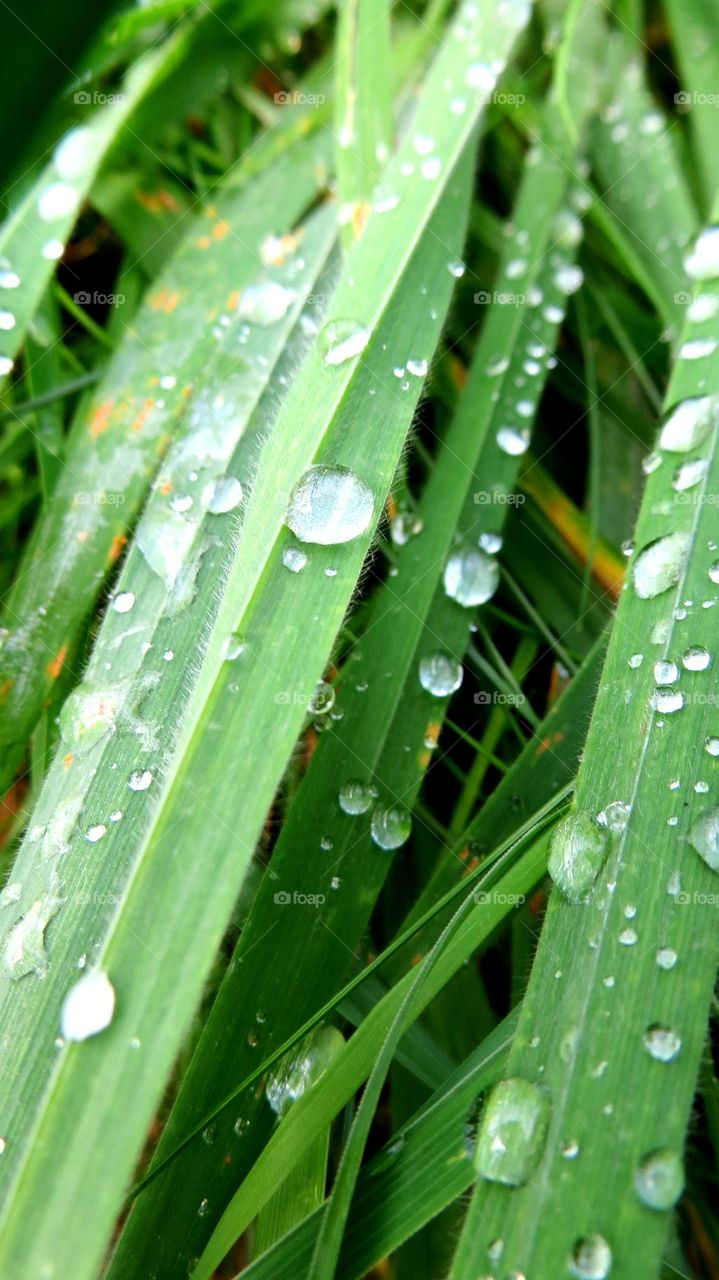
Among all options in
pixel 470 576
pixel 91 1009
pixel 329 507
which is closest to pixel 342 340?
pixel 329 507

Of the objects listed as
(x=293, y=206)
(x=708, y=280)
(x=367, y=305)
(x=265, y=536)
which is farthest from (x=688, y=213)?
(x=265, y=536)

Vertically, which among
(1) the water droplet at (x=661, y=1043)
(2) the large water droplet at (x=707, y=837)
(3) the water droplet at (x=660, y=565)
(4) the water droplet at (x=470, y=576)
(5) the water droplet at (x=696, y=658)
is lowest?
(1) the water droplet at (x=661, y=1043)

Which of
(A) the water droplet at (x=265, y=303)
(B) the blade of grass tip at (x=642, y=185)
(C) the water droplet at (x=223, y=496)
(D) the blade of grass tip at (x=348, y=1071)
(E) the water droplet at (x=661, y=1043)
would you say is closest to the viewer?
(E) the water droplet at (x=661, y=1043)

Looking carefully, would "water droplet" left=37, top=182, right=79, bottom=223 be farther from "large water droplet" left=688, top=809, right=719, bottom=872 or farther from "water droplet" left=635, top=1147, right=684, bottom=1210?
"water droplet" left=635, top=1147, right=684, bottom=1210

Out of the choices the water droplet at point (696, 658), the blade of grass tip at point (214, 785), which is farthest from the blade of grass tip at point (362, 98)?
the water droplet at point (696, 658)

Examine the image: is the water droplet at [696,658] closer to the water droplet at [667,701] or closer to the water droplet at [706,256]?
the water droplet at [667,701]

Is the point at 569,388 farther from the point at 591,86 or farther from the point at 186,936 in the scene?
the point at 186,936

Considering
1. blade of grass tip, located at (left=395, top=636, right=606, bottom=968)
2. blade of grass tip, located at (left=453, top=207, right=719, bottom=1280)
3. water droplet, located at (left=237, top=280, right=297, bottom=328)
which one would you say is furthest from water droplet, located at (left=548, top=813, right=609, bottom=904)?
water droplet, located at (left=237, top=280, right=297, bottom=328)
